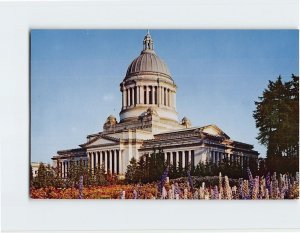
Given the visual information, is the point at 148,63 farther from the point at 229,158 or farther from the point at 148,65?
the point at 229,158

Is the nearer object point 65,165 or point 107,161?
point 65,165

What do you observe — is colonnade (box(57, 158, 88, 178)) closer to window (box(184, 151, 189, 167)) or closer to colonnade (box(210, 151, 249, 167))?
window (box(184, 151, 189, 167))

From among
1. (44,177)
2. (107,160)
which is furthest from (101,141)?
(44,177)

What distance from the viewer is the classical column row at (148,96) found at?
38.5ft

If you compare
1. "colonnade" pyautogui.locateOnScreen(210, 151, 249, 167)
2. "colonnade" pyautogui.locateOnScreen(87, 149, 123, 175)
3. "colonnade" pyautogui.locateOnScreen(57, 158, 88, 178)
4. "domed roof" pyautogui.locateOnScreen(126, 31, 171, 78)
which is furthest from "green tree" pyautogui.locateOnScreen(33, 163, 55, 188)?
"colonnade" pyautogui.locateOnScreen(210, 151, 249, 167)

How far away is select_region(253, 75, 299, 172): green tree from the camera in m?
11.4

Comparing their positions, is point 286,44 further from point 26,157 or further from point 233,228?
point 26,157

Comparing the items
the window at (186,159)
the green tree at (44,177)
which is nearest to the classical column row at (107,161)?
the green tree at (44,177)

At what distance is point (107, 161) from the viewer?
11.9 meters

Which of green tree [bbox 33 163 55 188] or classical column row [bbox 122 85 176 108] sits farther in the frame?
classical column row [bbox 122 85 176 108]

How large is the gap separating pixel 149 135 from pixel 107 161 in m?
0.89

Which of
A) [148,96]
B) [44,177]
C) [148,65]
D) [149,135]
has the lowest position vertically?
[44,177]

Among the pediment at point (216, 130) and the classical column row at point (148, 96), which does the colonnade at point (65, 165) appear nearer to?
the classical column row at point (148, 96)
